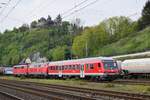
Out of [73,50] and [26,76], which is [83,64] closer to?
[26,76]

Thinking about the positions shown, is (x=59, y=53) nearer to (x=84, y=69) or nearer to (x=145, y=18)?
(x=145, y=18)

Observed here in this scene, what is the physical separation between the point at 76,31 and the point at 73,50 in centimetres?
4696

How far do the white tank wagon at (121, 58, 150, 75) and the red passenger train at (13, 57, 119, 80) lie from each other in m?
5.62

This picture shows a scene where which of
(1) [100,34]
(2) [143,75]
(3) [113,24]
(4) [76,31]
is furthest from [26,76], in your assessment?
(4) [76,31]

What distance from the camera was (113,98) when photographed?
2409 centimetres

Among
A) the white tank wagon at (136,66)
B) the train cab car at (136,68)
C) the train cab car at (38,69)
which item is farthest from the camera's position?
the train cab car at (38,69)

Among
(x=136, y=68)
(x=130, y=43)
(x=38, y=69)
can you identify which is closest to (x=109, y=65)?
(x=136, y=68)

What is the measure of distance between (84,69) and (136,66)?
8.56m

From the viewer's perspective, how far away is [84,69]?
167ft

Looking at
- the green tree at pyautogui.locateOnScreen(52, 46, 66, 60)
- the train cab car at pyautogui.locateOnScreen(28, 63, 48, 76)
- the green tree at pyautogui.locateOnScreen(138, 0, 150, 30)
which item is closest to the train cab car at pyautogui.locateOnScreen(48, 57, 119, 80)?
the train cab car at pyautogui.locateOnScreen(28, 63, 48, 76)

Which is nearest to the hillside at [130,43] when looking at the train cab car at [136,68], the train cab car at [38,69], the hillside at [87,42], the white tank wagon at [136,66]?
the hillside at [87,42]

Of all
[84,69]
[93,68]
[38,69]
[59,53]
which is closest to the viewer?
[93,68]

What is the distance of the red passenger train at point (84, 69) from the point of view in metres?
47.3

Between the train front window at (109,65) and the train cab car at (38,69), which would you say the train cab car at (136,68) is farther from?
the train cab car at (38,69)
